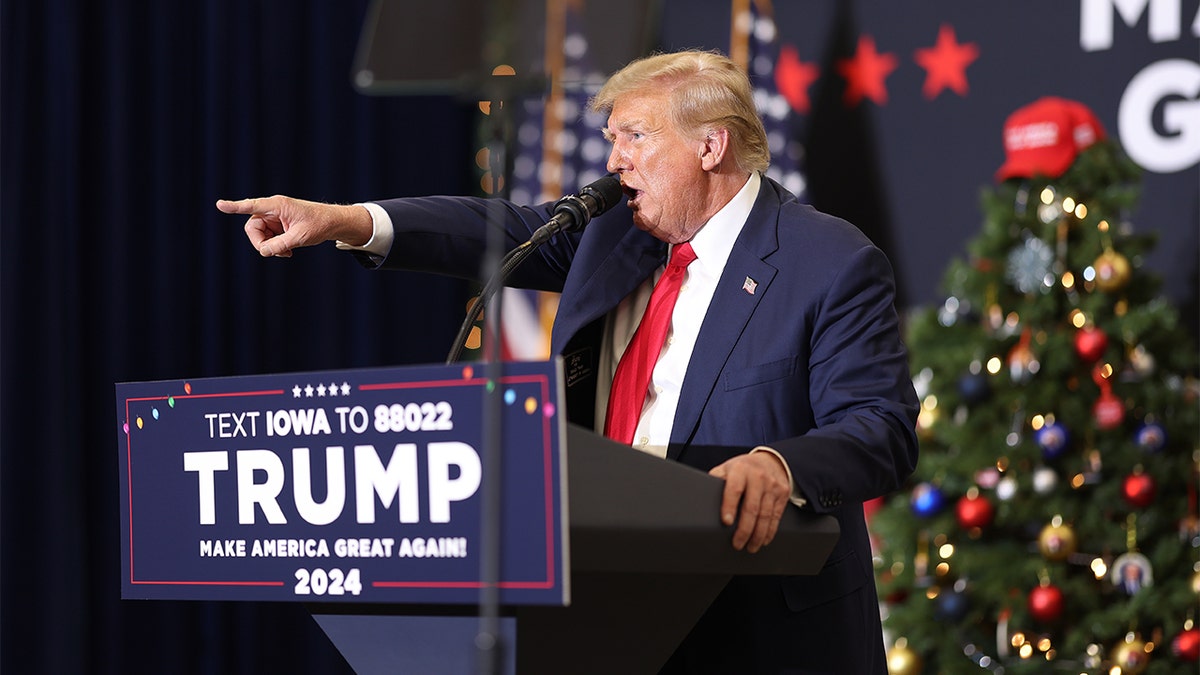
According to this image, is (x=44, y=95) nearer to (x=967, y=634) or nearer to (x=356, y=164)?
(x=356, y=164)

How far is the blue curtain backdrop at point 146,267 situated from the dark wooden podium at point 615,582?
2321mm

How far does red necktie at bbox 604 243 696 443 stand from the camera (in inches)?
76.4

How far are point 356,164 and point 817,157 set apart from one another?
1.68 meters

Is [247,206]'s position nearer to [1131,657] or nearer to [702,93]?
[702,93]

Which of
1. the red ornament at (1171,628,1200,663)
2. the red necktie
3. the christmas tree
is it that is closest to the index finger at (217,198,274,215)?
the red necktie

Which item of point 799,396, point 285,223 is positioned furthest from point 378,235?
point 799,396

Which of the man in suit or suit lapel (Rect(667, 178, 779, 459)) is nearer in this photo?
the man in suit

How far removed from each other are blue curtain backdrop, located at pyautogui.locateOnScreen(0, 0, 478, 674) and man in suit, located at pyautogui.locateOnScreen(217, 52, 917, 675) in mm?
1869

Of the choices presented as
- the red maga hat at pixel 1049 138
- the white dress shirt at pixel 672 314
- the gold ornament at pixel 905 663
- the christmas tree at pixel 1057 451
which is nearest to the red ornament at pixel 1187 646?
the christmas tree at pixel 1057 451

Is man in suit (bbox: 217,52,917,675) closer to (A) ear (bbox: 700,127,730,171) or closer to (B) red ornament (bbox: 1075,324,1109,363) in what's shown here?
(A) ear (bbox: 700,127,730,171)

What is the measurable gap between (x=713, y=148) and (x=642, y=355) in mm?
335

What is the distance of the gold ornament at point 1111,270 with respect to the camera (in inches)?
137

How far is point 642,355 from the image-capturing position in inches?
78.0

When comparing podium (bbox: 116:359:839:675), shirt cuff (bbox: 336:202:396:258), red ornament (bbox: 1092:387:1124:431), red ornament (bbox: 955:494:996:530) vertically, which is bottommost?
red ornament (bbox: 955:494:996:530)
